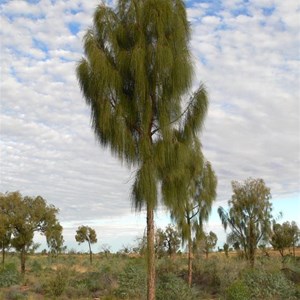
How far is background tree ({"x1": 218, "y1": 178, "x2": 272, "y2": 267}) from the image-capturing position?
85.5 feet

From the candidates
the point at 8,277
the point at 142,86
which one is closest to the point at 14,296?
the point at 8,277

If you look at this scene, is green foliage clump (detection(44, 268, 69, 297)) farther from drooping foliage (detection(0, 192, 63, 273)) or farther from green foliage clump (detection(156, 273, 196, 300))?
drooping foliage (detection(0, 192, 63, 273))

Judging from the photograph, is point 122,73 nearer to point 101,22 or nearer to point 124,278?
point 101,22

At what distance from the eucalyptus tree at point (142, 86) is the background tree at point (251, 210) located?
1543 centimetres

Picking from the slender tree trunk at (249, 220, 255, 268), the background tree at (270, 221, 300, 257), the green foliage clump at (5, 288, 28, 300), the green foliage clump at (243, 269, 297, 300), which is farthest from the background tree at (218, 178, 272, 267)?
the background tree at (270, 221, 300, 257)

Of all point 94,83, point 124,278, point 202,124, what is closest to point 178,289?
point 124,278

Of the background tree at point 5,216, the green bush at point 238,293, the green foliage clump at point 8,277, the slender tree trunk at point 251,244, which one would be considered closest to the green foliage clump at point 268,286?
the green bush at point 238,293

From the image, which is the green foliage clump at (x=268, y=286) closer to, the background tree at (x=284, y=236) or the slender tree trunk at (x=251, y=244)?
the slender tree trunk at (x=251, y=244)

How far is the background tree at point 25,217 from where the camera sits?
30.4 meters

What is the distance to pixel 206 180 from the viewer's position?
2277 cm

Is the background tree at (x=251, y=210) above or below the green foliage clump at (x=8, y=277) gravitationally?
above

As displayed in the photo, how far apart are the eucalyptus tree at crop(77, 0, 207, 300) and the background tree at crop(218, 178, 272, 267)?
607 inches

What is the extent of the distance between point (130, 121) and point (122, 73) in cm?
119

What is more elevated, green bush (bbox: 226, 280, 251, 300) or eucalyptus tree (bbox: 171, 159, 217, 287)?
eucalyptus tree (bbox: 171, 159, 217, 287)
